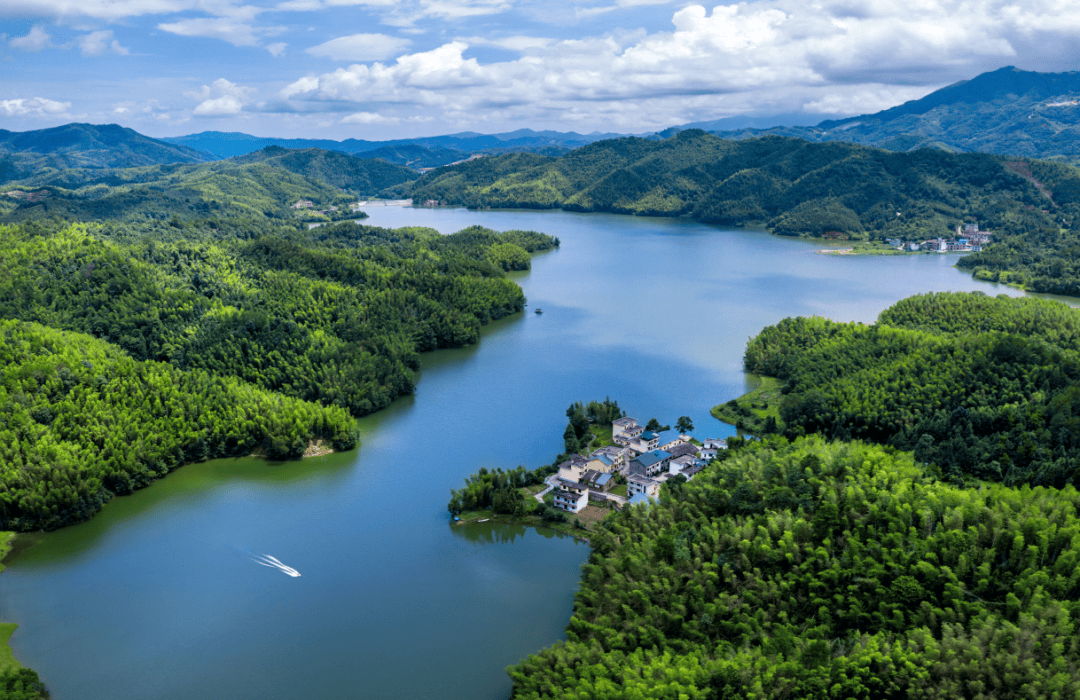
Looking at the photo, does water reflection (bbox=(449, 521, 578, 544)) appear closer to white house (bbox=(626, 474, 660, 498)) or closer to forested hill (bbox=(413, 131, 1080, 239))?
white house (bbox=(626, 474, 660, 498))

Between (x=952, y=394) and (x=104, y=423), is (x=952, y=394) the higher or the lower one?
the higher one

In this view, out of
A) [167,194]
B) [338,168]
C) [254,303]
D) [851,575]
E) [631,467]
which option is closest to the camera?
[851,575]

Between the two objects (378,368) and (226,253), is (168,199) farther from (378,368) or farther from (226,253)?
(378,368)

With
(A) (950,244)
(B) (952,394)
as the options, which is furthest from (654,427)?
(A) (950,244)

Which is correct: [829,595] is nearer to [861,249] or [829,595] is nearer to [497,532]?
[497,532]

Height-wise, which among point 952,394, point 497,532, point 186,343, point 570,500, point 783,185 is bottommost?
point 497,532

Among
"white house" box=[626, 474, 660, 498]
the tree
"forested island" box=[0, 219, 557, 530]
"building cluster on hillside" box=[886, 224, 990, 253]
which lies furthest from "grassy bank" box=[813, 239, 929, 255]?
"white house" box=[626, 474, 660, 498]

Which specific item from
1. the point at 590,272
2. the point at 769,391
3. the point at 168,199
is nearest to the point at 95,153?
the point at 168,199
